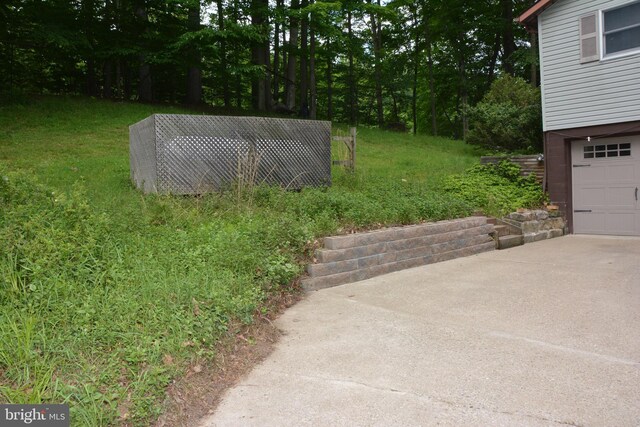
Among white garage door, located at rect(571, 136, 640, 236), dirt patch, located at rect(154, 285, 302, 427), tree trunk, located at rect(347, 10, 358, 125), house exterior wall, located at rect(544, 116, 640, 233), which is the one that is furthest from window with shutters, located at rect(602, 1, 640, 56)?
tree trunk, located at rect(347, 10, 358, 125)

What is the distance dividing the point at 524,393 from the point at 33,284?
3738 mm

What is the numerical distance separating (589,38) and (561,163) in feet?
9.09

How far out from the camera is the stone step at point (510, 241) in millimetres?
8773

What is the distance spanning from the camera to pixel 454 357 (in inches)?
147

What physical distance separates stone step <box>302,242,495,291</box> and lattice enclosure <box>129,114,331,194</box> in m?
2.95

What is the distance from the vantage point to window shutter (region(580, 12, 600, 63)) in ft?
33.6

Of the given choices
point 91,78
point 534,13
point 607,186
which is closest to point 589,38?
point 534,13

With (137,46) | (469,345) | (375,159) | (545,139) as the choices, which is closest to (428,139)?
(375,159)

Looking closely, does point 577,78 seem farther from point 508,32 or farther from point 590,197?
point 508,32

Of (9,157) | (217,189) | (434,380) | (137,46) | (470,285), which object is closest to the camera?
(434,380)

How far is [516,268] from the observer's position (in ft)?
23.0

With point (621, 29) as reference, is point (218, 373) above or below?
below

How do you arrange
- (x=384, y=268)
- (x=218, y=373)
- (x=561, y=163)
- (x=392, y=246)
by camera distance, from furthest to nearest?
(x=561, y=163) → (x=392, y=246) → (x=384, y=268) → (x=218, y=373)

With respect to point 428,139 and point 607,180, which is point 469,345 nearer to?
point 607,180
